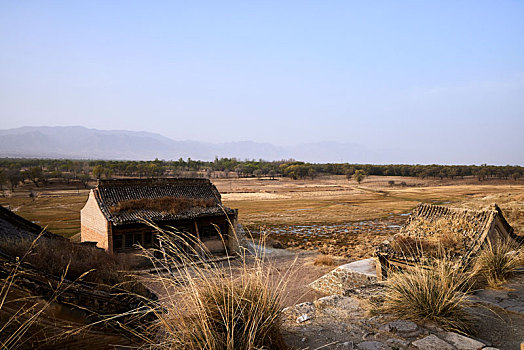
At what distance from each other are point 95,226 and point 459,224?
15743 mm

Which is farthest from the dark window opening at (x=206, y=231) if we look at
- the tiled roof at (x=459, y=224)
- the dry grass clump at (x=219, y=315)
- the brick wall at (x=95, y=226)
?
the dry grass clump at (x=219, y=315)

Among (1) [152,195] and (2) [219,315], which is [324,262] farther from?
(2) [219,315]

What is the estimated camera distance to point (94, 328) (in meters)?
3.25

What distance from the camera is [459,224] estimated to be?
34.6 feet

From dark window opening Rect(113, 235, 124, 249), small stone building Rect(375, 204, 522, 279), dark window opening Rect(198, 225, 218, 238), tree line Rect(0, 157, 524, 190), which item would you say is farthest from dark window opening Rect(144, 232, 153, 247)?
tree line Rect(0, 157, 524, 190)

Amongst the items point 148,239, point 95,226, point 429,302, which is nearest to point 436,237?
point 429,302

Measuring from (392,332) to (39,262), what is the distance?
4.01m

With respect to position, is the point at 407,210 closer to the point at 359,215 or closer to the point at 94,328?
the point at 359,215

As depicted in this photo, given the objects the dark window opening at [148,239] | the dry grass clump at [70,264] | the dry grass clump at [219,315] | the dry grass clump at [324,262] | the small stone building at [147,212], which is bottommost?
the dry grass clump at [324,262]

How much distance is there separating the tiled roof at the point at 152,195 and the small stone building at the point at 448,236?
963 centimetres

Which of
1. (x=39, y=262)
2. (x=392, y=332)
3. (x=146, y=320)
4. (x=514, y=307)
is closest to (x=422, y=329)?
(x=392, y=332)

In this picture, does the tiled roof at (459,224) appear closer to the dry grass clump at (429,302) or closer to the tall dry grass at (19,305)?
the dry grass clump at (429,302)

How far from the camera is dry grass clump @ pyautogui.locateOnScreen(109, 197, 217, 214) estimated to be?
1689cm

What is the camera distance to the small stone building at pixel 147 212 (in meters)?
16.0
